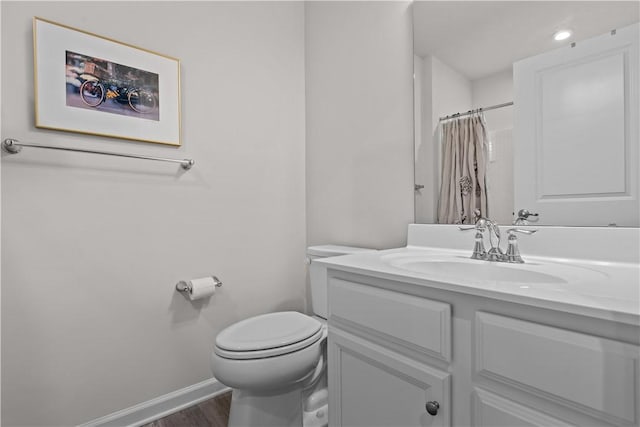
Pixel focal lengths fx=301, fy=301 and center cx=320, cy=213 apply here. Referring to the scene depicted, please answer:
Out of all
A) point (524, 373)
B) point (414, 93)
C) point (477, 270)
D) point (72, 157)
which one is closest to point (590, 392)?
point (524, 373)

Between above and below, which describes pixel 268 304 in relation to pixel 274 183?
below

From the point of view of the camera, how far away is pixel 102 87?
1250mm

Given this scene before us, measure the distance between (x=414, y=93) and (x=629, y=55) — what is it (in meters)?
0.71

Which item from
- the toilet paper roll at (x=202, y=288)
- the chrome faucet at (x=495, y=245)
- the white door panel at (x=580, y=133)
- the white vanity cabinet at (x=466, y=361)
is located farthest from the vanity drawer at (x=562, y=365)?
the toilet paper roll at (x=202, y=288)

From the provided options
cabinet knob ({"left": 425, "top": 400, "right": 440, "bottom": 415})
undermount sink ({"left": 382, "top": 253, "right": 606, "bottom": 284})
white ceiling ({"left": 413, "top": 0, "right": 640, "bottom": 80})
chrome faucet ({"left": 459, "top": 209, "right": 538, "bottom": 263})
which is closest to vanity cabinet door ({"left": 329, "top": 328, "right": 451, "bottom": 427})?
cabinet knob ({"left": 425, "top": 400, "right": 440, "bottom": 415})

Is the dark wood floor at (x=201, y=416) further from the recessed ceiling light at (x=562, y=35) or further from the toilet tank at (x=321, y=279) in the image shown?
the recessed ceiling light at (x=562, y=35)

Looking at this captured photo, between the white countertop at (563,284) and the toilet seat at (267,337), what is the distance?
384 millimetres

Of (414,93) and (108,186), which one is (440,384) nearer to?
(414,93)

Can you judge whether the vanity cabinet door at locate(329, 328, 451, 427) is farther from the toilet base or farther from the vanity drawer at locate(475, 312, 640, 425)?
the toilet base

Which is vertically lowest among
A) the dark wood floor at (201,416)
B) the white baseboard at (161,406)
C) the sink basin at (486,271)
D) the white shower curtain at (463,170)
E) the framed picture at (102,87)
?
the dark wood floor at (201,416)

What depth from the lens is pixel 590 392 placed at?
1.65 feet

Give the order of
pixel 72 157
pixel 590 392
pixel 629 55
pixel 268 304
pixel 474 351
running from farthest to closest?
1. pixel 268 304
2. pixel 72 157
3. pixel 629 55
4. pixel 474 351
5. pixel 590 392

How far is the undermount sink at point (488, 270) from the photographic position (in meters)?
0.77

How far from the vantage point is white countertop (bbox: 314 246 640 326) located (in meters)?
0.50
